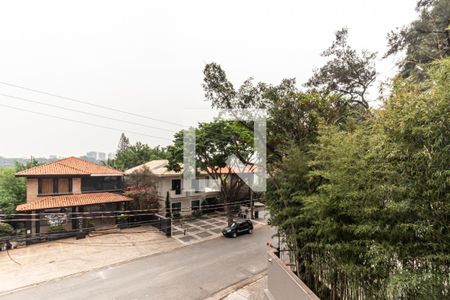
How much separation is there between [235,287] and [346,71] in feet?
29.4

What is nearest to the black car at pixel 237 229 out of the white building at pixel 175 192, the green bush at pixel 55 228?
the white building at pixel 175 192

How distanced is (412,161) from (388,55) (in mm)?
8657

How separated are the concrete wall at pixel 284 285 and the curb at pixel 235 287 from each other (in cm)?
138

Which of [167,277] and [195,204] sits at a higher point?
[195,204]

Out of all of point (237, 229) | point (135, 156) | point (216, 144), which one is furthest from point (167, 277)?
point (135, 156)

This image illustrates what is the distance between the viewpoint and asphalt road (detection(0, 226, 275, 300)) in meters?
7.16

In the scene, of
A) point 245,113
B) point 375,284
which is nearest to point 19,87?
point 245,113

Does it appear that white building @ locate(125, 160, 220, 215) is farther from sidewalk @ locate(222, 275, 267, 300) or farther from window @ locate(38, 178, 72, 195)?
sidewalk @ locate(222, 275, 267, 300)

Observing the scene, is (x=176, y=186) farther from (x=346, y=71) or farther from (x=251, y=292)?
(x=346, y=71)

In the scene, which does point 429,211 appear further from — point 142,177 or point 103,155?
point 103,155

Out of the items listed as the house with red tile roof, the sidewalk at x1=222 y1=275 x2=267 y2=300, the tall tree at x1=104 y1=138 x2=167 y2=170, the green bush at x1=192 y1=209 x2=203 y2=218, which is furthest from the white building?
the sidewalk at x1=222 y1=275 x2=267 y2=300

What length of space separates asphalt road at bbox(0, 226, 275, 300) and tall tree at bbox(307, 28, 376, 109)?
7.96 m

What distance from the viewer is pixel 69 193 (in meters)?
14.6

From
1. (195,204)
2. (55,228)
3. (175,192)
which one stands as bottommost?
(55,228)
